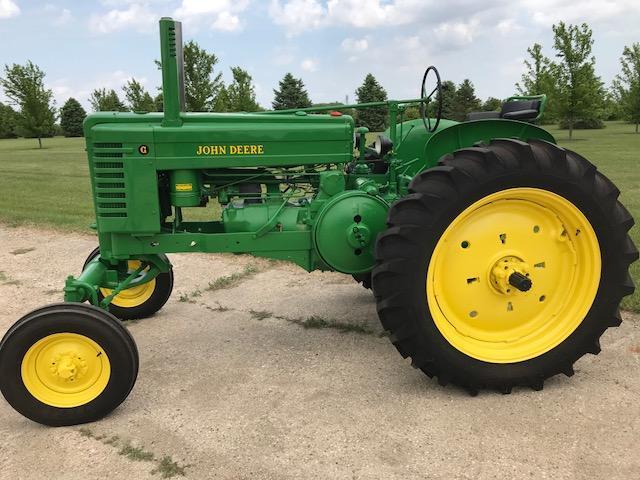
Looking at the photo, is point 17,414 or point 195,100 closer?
point 17,414

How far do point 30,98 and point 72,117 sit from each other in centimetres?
1813

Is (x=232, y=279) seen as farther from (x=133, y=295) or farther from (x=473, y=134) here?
(x=473, y=134)

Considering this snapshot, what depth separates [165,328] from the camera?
434 cm

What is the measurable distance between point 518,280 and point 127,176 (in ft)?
7.82

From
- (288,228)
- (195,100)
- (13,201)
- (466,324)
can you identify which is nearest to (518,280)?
(466,324)

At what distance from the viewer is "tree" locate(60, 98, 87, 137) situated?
49.0 meters

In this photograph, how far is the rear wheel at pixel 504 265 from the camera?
9.76ft

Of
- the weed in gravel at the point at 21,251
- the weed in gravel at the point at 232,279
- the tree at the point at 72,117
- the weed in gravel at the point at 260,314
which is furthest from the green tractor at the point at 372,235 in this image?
the tree at the point at 72,117

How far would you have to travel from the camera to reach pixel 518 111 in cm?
414

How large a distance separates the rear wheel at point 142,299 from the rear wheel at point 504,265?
2236 millimetres

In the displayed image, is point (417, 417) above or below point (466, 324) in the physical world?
below

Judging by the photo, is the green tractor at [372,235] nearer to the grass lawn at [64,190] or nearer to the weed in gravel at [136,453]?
the weed in gravel at [136,453]

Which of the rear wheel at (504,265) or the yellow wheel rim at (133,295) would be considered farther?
the yellow wheel rim at (133,295)

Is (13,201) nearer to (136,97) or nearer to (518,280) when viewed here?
(518,280)
